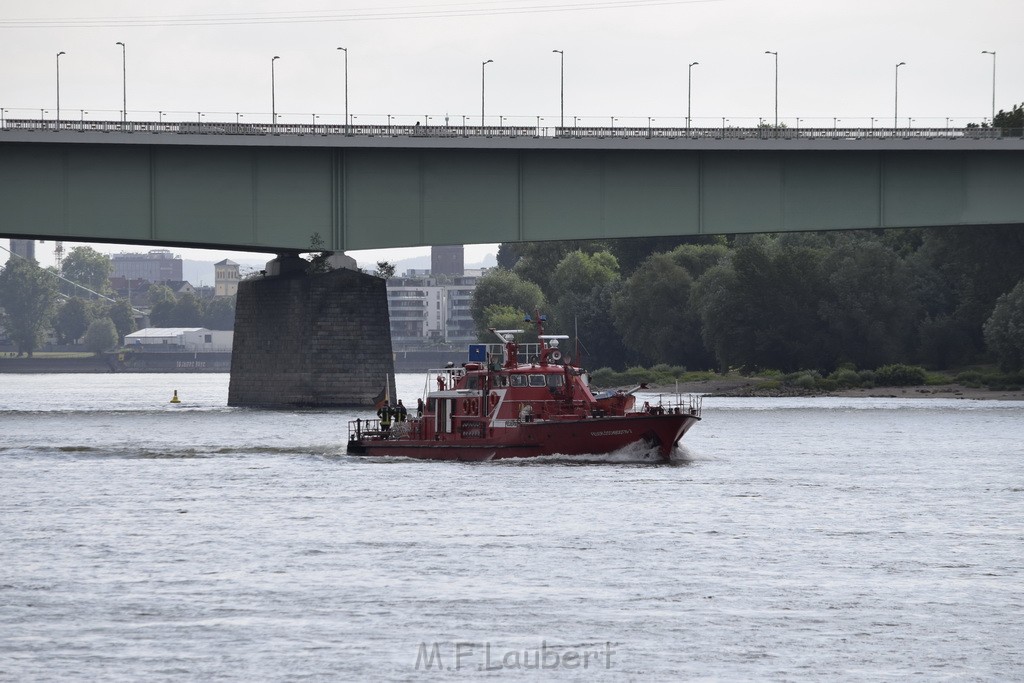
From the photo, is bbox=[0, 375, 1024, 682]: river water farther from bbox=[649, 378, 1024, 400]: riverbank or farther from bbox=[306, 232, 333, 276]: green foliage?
bbox=[649, 378, 1024, 400]: riverbank

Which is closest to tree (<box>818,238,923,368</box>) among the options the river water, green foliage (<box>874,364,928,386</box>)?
green foliage (<box>874,364,928,386</box>)

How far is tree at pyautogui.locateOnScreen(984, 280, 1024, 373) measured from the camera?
350 feet

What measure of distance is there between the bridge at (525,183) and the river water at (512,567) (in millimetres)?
23464

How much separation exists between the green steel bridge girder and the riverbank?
65.5 feet

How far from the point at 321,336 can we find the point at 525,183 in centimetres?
1441

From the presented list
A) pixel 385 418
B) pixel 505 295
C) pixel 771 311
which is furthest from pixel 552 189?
pixel 505 295

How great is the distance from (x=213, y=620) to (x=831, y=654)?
10.4 m

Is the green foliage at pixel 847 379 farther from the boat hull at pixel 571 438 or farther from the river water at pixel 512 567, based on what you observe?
the boat hull at pixel 571 438

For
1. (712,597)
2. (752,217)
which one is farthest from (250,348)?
(712,597)

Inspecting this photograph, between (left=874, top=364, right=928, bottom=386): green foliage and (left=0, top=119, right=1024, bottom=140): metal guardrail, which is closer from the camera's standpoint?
(left=0, top=119, right=1024, bottom=140): metal guardrail

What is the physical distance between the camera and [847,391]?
114812mm

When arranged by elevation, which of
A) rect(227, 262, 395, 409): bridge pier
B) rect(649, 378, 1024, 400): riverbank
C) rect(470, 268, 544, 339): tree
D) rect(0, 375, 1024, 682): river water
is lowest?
rect(0, 375, 1024, 682): river water

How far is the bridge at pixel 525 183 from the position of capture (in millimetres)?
88438

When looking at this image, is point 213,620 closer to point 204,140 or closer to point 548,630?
point 548,630
